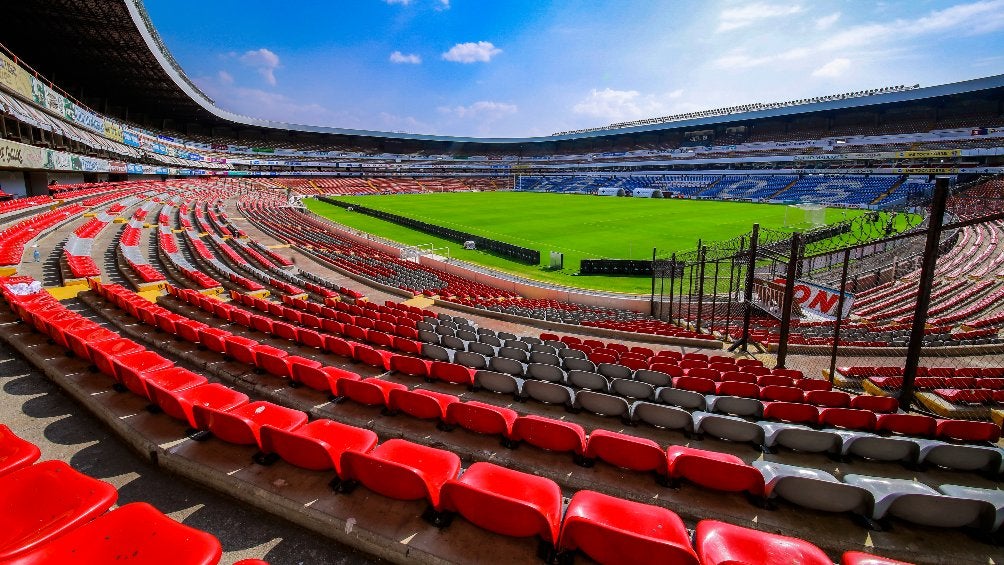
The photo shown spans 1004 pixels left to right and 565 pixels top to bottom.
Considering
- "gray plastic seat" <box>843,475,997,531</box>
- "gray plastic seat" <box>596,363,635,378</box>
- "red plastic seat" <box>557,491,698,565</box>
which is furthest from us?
"gray plastic seat" <box>596,363,635,378</box>

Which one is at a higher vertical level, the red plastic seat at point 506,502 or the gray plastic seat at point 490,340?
the red plastic seat at point 506,502

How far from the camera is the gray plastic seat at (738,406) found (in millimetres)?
5996

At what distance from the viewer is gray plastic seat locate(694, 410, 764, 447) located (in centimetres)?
524

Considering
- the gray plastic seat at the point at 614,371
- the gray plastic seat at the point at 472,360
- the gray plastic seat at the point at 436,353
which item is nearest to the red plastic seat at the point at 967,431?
the gray plastic seat at the point at 614,371

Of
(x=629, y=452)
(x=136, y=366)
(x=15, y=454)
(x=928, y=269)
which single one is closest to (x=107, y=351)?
(x=136, y=366)

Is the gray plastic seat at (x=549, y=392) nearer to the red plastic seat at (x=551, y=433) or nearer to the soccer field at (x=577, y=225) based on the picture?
the red plastic seat at (x=551, y=433)

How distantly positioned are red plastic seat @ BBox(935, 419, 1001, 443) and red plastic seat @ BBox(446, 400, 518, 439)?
5.07m

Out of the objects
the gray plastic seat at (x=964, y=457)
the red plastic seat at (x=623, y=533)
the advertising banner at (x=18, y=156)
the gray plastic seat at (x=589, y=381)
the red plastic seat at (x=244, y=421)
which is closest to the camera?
the red plastic seat at (x=623, y=533)

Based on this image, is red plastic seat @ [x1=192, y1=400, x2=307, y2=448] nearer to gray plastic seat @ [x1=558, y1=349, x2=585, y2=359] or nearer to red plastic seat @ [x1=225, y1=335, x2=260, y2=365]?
red plastic seat @ [x1=225, y1=335, x2=260, y2=365]

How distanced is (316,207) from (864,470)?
208ft

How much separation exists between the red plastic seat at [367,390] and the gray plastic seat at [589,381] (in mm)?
2596

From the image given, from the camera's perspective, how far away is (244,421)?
4.16 metres

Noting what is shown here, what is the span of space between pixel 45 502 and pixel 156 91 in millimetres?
67839

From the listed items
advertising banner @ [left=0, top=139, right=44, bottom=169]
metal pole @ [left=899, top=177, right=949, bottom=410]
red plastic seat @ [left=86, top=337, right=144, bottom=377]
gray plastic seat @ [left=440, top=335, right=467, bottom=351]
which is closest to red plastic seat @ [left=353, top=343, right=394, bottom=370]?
gray plastic seat @ [left=440, top=335, right=467, bottom=351]
